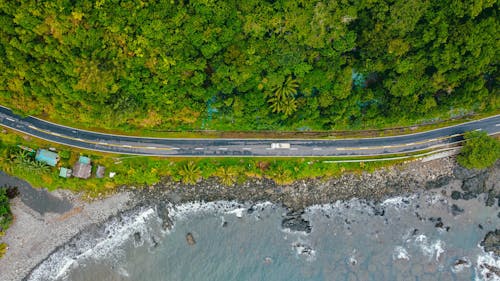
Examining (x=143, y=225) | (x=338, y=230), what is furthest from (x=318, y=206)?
(x=143, y=225)

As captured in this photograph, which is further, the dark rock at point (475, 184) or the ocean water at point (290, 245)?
the dark rock at point (475, 184)

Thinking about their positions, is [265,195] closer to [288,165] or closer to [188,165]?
[288,165]

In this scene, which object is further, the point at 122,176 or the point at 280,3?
the point at 122,176

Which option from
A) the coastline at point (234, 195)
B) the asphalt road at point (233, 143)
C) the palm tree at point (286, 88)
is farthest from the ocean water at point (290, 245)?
the palm tree at point (286, 88)

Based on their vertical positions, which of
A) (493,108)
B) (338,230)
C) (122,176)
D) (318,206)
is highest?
(493,108)

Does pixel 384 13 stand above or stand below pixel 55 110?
above

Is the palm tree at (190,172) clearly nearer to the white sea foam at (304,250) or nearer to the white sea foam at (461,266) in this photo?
the white sea foam at (304,250)
